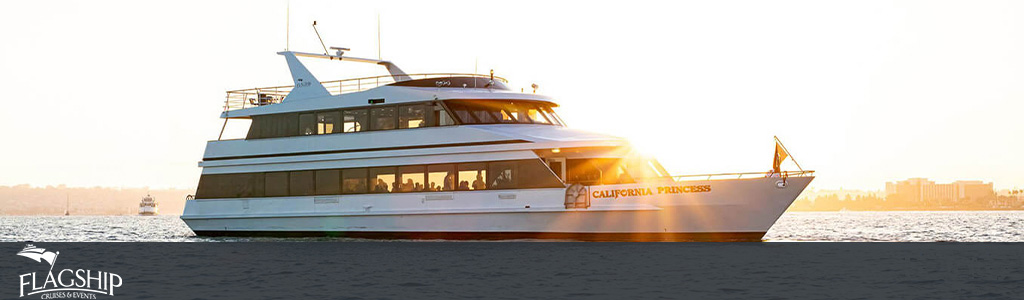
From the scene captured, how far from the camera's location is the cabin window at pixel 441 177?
27.0 metres

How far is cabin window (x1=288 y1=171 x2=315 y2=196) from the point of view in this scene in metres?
29.5

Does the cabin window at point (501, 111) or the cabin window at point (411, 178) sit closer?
the cabin window at point (501, 111)

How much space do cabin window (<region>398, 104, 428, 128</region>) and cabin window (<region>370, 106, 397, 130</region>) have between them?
237 mm

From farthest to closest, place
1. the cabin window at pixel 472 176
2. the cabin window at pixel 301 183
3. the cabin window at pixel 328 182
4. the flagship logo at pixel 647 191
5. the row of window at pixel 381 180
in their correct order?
the cabin window at pixel 301 183, the cabin window at pixel 328 182, the cabin window at pixel 472 176, the row of window at pixel 381 180, the flagship logo at pixel 647 191

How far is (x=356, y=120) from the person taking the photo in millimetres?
28781

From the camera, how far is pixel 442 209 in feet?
88.1

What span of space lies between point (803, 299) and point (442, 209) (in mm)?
15906

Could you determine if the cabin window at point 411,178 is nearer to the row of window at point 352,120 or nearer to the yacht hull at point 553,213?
the yacht hull at point 553,213

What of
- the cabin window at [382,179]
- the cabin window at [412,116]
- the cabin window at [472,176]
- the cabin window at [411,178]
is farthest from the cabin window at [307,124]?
the cabin window at [472,176]

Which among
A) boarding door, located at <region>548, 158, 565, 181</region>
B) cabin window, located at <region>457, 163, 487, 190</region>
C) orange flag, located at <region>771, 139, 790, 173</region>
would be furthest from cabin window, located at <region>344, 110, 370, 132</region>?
orange flag, located at <region>771, 139, 790, 173</region>

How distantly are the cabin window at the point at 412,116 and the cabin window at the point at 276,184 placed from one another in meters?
4.33

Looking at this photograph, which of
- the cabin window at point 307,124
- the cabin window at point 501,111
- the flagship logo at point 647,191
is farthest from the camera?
the cabin window at point 307,124

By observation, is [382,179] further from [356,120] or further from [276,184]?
[276,184]

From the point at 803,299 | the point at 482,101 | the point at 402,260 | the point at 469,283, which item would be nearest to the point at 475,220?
the point at 482,101
